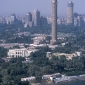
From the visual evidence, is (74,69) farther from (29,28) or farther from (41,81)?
(29,28)

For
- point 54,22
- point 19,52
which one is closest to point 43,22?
point 54,22

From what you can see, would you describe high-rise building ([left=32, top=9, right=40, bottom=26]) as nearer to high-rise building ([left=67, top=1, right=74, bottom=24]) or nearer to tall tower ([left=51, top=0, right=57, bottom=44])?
high-rise building ([left=67, top=1, right=74, bottom=24])

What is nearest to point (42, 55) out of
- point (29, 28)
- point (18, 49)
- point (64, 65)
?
point (18, 49)

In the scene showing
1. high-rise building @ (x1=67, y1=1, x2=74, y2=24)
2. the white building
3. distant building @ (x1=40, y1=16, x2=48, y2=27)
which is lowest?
the white building

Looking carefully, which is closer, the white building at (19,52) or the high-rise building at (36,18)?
the white building at (19,52)

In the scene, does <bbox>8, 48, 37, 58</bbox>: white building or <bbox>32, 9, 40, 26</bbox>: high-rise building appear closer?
<bbox>8, 48, 37, 58</bbox>: white building

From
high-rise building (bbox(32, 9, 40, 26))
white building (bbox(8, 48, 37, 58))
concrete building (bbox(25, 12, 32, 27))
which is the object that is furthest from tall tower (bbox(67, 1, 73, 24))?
white building (bbox(8, 48, 37, 58))

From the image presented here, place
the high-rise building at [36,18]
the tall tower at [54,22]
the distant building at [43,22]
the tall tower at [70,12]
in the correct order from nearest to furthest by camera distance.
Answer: the tall tower at [54,22]
the high-rise building at [36,18]
the tall tower at [70,12]
the distant building at [43,22]

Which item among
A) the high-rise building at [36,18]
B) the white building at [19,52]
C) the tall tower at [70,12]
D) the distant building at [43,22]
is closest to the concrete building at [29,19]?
the high-rise building at [36,18]

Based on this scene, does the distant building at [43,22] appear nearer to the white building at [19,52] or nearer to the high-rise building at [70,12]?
the high-rise building at [70,12]

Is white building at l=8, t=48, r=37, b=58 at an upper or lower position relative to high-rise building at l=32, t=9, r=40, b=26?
lower

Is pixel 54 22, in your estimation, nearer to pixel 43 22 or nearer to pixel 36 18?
pixel 36 18
